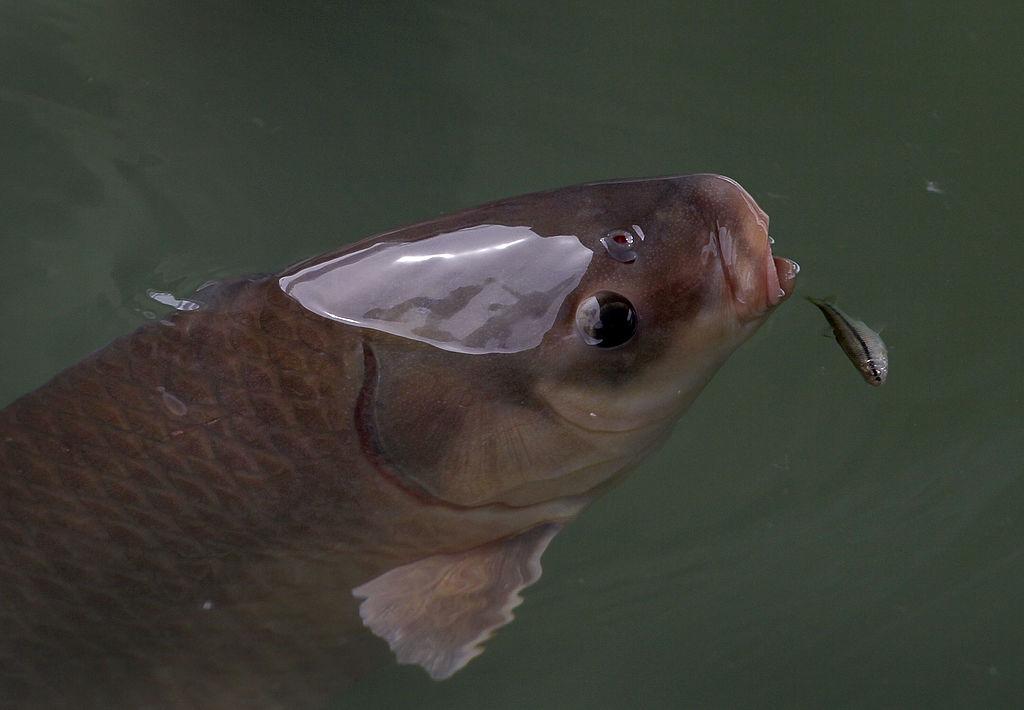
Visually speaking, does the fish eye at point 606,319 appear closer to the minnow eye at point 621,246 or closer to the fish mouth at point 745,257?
the minnow eye at point 621,246

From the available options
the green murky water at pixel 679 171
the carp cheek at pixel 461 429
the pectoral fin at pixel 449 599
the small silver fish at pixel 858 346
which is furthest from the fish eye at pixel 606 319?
the green murky water at pixel 679 171

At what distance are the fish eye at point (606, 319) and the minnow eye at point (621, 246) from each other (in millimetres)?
71

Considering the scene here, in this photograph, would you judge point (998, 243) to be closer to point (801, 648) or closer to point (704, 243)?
point (801, 648)

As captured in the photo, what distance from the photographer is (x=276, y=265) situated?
3469 millimetres

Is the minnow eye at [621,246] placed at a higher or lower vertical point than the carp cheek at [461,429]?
higher

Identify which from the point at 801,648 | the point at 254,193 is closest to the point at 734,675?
the point at 801,648

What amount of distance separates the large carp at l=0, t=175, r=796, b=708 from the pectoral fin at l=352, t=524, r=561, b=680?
9 cm

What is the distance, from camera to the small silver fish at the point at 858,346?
2480 mm

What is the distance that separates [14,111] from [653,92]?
2.18 metres

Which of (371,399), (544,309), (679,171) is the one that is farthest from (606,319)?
(679,171)

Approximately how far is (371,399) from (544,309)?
381mm

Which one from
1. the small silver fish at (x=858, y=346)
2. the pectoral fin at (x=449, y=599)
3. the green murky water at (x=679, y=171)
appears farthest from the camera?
the green murky water at (x=679, y=171)

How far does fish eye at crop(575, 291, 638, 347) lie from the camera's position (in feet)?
6.66

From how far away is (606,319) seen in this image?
80.2 inches
